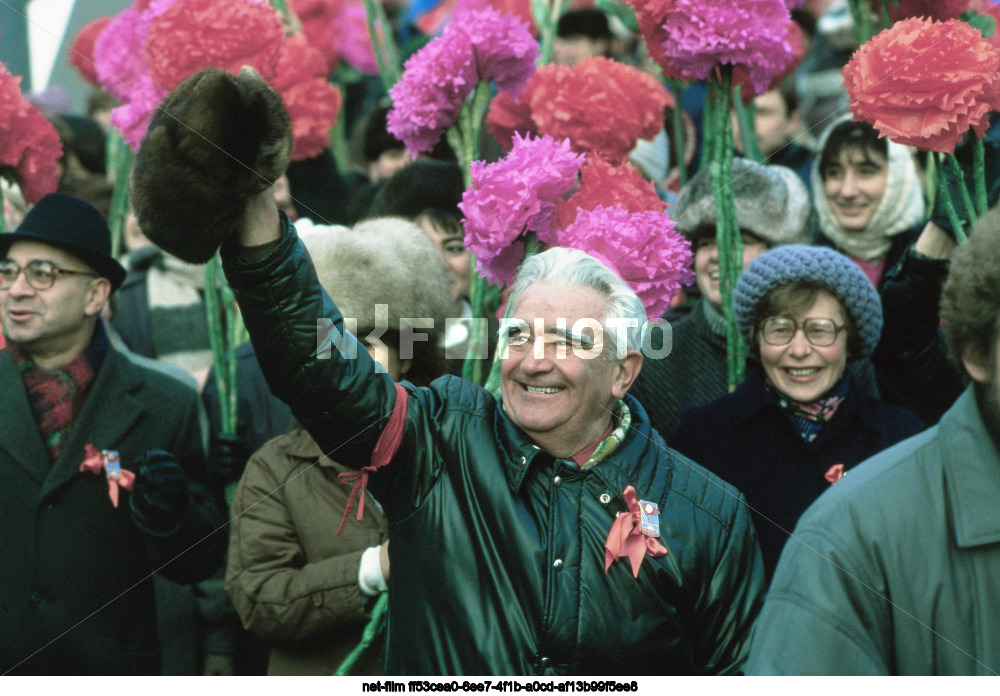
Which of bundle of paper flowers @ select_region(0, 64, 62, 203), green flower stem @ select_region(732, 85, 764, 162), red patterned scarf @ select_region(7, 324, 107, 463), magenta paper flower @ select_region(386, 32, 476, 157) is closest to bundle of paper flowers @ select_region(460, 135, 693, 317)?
magenta paper flower @ select_region(386, 32, 476, 157)

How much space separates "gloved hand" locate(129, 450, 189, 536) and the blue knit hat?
1.49 metres

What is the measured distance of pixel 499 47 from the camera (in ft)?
9.71

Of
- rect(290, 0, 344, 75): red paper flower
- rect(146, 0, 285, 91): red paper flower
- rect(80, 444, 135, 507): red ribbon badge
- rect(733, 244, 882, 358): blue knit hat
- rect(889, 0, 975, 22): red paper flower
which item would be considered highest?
rect(290, 0, 344, 75): red paper flower

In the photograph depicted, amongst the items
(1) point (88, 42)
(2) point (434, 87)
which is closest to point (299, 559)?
(2) point (434, 87)

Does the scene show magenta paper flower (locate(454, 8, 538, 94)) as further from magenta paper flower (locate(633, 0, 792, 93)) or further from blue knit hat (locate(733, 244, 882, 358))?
blue knit hat (locate(733, 244, 882, 358))

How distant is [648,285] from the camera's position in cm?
250

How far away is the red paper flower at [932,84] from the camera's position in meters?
2.61

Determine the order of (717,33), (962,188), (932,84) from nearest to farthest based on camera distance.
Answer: (932,84)
(962,188)
(717,33)

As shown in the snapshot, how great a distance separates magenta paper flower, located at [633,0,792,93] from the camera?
2834mm

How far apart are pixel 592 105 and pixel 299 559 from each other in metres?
1.31

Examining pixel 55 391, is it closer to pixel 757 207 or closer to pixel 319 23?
pixel 757 207

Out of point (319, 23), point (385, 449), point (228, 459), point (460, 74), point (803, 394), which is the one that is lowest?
point (228, 459)

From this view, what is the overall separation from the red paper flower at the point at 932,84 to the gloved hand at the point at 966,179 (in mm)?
140

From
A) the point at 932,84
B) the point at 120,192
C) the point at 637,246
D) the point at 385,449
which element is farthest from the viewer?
the point at 120,192
